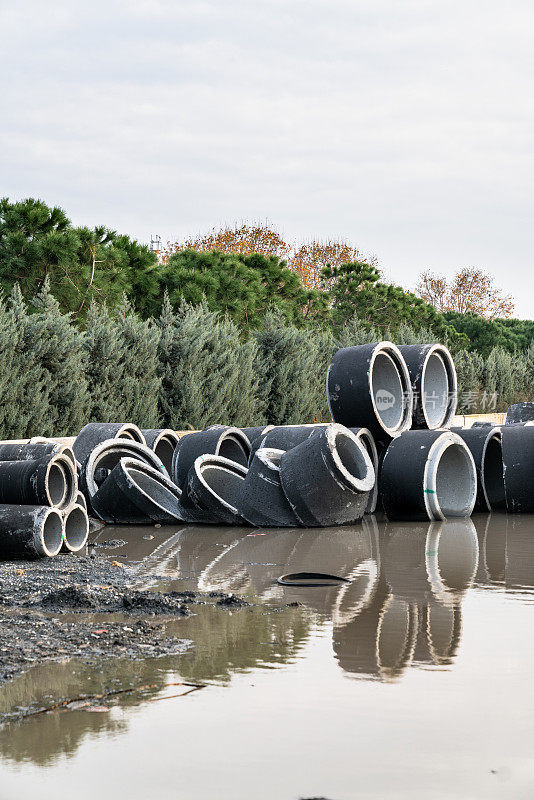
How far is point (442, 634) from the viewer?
5664mm

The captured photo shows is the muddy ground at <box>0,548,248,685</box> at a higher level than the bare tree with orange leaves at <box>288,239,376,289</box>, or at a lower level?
lower

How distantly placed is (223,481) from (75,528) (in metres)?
3.27

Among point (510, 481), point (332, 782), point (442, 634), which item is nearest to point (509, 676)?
point (442, 634)

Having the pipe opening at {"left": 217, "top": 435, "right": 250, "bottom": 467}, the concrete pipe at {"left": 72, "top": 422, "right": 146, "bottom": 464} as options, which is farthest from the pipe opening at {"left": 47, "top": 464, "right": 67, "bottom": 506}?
the pipe opening at {"left": 217, "top": 435, "right": 250, "bottom": 467}

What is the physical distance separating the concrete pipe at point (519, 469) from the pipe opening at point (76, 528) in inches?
223

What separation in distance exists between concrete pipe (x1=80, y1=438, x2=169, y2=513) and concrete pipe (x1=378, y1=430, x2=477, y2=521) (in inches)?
117

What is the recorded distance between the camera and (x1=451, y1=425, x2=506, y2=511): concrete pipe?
12664 mm

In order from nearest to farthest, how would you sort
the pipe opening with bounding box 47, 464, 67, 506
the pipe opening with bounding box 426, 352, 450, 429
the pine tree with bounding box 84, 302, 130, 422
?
the pipe opening with bounding box 47, 464, 67, 506
the pipe opening with bounding box 426, 352, 450, 429
the pine tree with bounding box 84, 302, 130, 422

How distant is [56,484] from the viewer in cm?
982

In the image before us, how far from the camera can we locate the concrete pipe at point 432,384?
13.4 meters

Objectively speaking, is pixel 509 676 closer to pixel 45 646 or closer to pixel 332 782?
pixel 332 782

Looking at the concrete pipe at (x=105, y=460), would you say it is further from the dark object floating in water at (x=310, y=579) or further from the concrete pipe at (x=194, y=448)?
the dark object floating in water at (x=310, y=579)

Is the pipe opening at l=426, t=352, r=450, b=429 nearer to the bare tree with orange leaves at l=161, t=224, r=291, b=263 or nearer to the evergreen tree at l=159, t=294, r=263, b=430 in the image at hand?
the evergreen tree at l=159, t=294, r=263, b=430

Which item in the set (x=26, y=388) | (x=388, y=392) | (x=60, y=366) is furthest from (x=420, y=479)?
(x=26, y=388)
